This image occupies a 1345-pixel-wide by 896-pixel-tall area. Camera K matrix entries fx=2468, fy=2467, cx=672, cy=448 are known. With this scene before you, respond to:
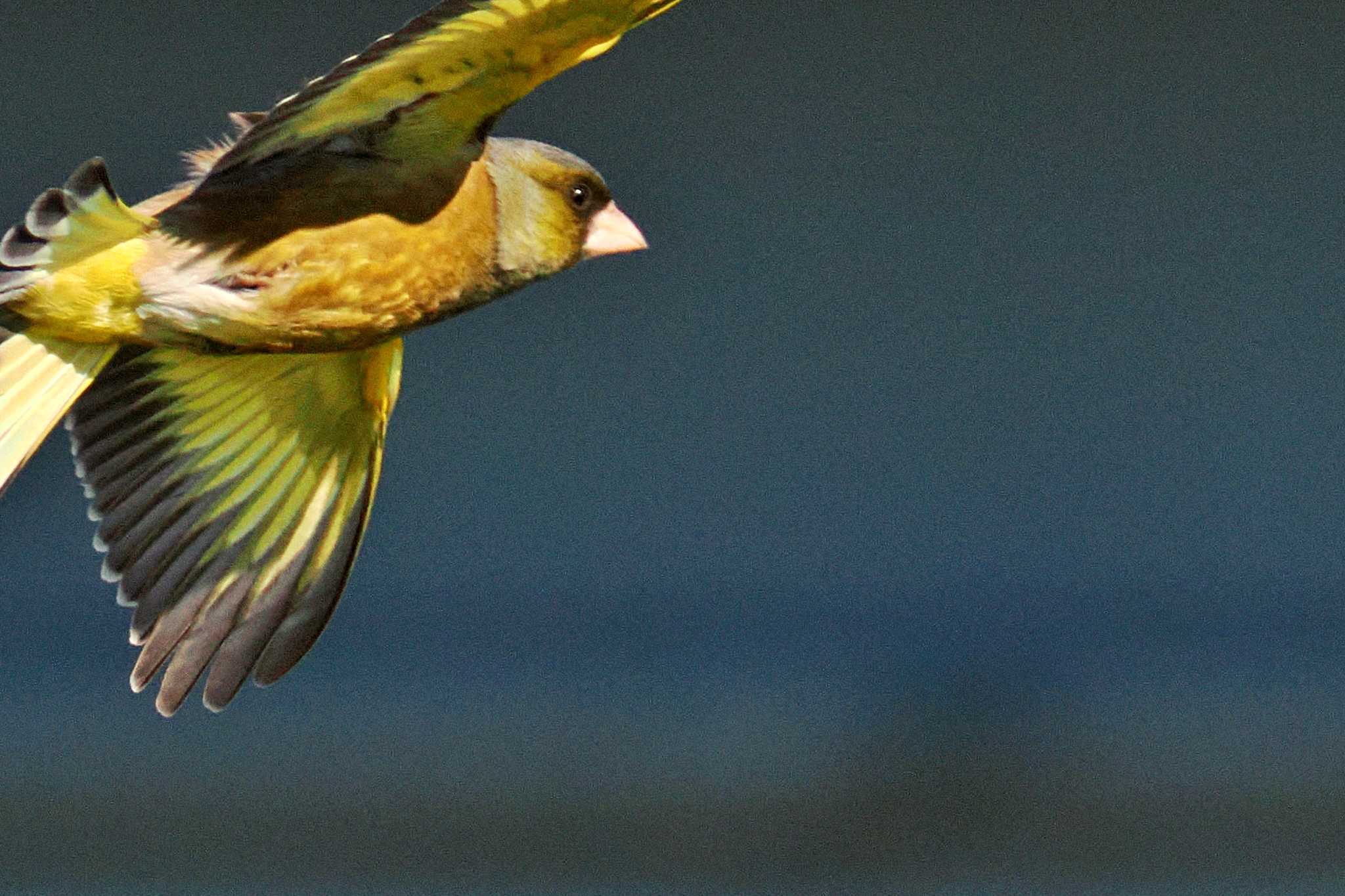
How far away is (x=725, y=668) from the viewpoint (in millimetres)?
4527

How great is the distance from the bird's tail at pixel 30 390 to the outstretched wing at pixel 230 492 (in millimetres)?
320

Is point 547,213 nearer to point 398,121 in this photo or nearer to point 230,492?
point 398,121

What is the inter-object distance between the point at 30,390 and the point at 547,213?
57 centimetres

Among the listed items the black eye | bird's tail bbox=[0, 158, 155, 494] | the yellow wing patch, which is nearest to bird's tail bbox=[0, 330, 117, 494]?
bird's tail bbox=[0, 158, 155, 494]

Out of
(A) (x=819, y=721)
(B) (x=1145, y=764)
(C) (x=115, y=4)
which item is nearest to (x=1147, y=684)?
(B) (x=1145, y=764)

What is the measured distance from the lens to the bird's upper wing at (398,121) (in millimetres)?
2217

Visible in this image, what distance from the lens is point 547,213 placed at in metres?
2.63

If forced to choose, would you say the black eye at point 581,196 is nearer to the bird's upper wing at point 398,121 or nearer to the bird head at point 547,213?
the bird head at point 547,213

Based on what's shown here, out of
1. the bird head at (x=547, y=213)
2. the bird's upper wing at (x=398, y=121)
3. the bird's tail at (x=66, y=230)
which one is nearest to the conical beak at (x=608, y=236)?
the bird head at (x=547, y=213)

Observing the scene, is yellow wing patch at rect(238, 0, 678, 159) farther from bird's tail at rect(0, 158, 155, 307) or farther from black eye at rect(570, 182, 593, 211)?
black eye at rect(570, 182, 593, 211)

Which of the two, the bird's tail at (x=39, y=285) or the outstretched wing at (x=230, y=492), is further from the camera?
the outstretched wing at (x=230, y=492)

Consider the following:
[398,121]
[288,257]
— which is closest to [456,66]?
[398,121]

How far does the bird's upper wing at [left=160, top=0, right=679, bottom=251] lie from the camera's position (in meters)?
2.22

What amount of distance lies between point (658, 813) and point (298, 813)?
0.68 meters
